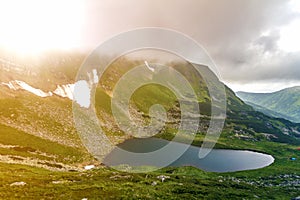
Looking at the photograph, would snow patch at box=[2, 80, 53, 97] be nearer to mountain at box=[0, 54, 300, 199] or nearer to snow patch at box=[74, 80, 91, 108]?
mountain at box=[0, 54, 300, 199]

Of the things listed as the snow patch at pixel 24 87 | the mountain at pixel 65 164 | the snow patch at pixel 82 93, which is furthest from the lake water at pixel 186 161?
the snow patch at pixel 24 87

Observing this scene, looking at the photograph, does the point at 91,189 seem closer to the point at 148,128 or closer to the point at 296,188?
the point at 296,188

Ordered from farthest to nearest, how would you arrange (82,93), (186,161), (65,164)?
1. (82,93)
2. (186,161)
3. (65,164)

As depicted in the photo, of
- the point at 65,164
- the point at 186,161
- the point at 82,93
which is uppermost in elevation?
the point at 82,93

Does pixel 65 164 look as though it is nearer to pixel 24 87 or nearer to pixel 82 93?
pixel 24 87

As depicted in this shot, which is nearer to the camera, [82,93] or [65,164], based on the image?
[65,164]

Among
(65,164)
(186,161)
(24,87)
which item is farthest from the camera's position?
(24,87)

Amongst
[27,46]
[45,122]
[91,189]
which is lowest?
[91,189]

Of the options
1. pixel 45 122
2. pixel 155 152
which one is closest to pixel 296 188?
pixel 155 152

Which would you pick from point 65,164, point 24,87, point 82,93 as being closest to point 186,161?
point 65,164

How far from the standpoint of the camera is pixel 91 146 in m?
108

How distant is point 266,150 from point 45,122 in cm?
12253

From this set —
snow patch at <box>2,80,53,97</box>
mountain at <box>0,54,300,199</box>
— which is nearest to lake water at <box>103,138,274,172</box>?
mountain at <box>0,54,300,199</box>

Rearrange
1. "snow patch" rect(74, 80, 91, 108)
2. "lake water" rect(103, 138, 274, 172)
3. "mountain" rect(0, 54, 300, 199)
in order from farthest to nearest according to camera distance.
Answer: "snow patch" rect(74, 80, 91, 108) < "lake water" rect(103, 138, 274, 172) < "mountain" rect(0, 54, 300, 199)
